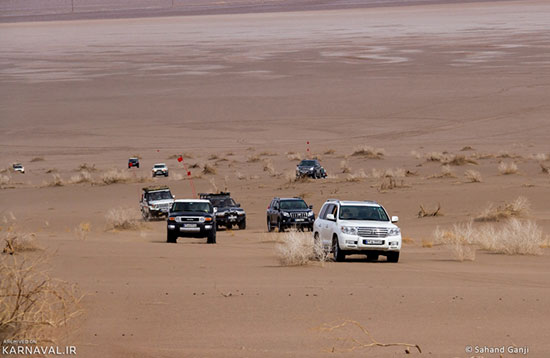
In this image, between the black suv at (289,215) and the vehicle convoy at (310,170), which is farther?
the vehicle convoy at (310,170)

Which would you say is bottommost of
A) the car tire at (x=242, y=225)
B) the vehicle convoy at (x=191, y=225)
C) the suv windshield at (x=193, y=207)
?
the car tire at (x=242, y=225)

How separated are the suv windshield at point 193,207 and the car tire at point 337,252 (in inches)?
312

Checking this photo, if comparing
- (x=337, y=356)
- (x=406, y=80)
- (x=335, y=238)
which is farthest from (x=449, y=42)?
(x=337, y=356)

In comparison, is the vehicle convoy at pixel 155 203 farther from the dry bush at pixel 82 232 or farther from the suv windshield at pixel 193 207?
the suv windshield at pixel 193 207

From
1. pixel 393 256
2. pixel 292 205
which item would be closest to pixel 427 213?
pixel 292 205

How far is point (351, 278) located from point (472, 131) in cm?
7021

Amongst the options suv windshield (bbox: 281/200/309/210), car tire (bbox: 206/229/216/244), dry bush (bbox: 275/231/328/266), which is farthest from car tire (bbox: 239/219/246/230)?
dry bush (bbox: 275/231/328/266)

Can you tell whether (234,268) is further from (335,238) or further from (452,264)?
(452,264)

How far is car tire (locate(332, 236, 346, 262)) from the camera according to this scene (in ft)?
66.2

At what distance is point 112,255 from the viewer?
795 inches

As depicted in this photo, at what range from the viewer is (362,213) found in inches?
838

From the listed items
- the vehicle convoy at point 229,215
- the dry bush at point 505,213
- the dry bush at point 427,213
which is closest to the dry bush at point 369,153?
the dry bush at point 427,213

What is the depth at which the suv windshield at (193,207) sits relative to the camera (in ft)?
91.6

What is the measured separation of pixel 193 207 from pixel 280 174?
27.3m
